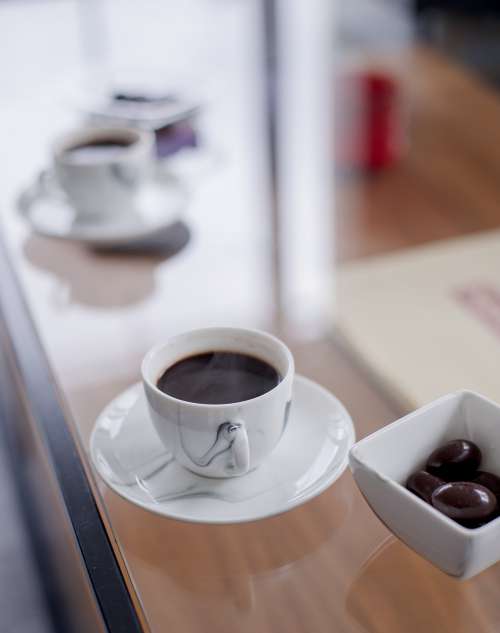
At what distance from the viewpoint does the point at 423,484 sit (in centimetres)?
45

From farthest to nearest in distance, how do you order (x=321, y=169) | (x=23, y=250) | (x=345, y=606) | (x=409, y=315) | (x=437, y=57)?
(x=437, y=57) → (x=321, y=169) → (x=23, y=250) → (x=409, y=315) → (x=345, y=606)

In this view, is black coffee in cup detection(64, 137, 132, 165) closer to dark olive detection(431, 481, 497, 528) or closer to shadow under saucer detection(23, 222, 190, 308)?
shadow under saucer detection(23, 222, 190, 308)

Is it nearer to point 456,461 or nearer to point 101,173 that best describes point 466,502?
point 456,461

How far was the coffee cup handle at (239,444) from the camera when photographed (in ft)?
1.49

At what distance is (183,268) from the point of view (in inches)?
30.0

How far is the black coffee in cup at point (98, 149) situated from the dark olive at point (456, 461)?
45 centimetres

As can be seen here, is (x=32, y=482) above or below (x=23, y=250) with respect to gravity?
below

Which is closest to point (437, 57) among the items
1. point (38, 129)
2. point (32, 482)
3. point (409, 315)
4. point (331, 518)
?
point (38, 129)

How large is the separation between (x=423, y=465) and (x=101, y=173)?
1.39 ft

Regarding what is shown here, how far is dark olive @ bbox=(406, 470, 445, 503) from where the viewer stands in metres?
0.44

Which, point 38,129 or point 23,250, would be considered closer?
point 23,250

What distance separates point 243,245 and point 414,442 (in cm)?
38

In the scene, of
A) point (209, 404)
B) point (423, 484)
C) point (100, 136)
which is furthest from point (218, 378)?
point (100, 136)

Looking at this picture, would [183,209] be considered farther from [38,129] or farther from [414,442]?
[414,442]
